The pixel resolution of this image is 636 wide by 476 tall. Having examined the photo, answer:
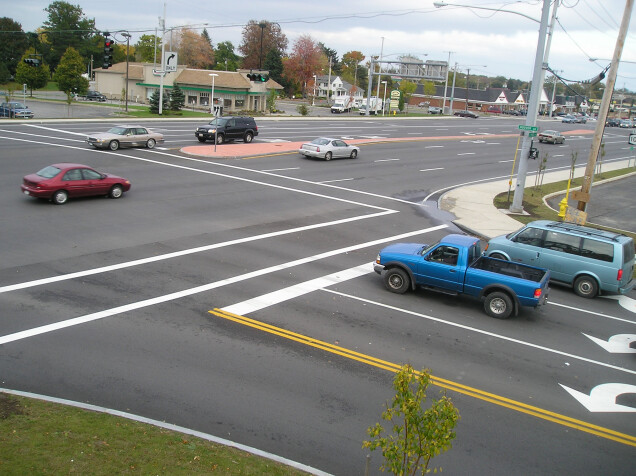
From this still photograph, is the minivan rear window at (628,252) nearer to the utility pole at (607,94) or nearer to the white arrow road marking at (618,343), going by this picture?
the white arrow road marking at (618,343)

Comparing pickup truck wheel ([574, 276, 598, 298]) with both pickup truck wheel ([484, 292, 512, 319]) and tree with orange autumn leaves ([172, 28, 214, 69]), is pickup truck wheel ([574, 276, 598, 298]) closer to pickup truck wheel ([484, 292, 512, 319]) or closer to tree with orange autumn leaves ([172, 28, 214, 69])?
pickup truck wheel ([484, 292, 512, 319])

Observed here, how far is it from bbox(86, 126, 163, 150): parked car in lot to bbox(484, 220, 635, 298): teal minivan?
78.2ft

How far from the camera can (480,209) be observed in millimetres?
25422

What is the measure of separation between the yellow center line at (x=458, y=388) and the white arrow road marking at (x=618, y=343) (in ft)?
11.5

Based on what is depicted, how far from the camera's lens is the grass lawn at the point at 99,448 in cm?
641

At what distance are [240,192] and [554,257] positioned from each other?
13547mm

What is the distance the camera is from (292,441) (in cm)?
780

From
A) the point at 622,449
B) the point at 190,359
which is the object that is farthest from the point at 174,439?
the point at 622,449

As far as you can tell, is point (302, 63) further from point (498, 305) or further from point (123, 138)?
point (498, 305)

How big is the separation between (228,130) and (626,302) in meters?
29.7

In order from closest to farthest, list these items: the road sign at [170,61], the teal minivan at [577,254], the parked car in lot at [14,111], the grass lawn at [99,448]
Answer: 1. the grass lawn at [99,448]
2. the teal minivan at [577,254]
3. the parked car in lot at [14,111]
4. the road sign at [170,61]

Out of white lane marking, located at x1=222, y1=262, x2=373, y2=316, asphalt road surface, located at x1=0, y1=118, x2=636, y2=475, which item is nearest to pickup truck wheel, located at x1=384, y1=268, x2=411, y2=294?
asphalt road surface, located at x1=0, y1=118, x2=636, y2=475

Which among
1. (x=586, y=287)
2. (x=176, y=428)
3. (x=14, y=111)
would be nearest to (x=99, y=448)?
(x=176, y=428)

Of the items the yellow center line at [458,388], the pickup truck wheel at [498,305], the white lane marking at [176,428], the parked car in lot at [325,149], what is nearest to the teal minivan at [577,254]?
the pickup truck wheel at [498,305]
